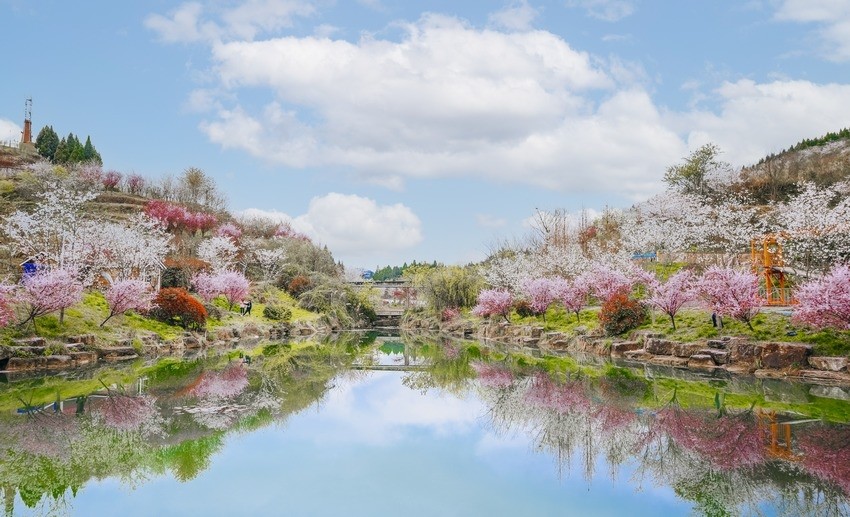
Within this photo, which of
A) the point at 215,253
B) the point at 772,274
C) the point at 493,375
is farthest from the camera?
the point at 215,253

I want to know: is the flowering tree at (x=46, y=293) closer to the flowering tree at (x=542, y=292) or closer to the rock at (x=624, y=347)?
the rock at (x=624, y=347)

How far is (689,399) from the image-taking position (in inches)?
516

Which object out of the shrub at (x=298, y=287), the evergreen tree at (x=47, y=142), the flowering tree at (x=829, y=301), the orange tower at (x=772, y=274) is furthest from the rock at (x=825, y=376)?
the evergreen tree at (x=47, y=142)

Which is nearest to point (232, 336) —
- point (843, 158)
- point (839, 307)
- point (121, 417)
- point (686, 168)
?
point (121, 417)

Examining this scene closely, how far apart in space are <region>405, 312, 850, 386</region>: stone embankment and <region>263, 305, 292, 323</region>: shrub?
17.1m

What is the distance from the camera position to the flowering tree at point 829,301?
15.5m

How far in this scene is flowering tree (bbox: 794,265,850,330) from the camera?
15.5 m

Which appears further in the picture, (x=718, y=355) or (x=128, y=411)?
(x=718, y=355)

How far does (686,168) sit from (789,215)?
927 inches

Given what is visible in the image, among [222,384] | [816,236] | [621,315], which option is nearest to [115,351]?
[222,384]

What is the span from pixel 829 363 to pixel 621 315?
33.0ft

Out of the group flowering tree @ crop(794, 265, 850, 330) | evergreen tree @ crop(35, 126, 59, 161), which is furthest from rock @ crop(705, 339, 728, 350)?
evergreen tree @ crop(35, 126, 59, 161)

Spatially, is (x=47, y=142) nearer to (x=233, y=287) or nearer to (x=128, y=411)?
(x=233, y=287)

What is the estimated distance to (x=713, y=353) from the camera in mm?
19266
